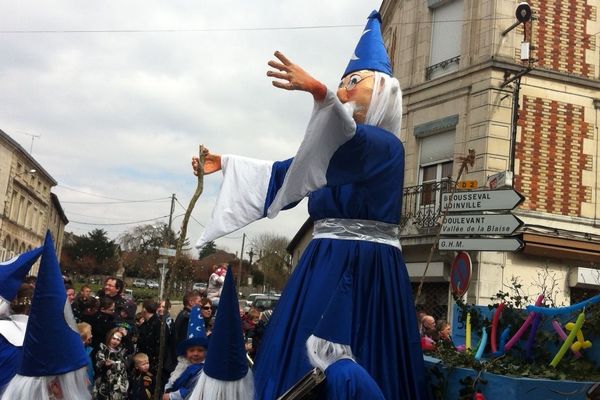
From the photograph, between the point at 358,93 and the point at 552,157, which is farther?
the point at 552,157

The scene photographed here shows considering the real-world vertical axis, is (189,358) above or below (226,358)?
below

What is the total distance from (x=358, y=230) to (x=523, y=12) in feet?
32.4

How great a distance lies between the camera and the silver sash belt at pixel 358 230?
276cm

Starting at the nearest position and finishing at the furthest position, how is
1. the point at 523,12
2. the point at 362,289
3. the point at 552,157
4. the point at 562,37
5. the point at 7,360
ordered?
the point at 362,289, the point at 7,360, the point at 523,12, the point at 552,157, the point at 562,37

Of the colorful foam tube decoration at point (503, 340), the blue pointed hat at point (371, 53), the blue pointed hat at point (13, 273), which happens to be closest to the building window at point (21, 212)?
the blue pointed hat at point (13, 273)

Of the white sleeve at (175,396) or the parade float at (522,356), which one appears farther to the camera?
the white sleeve at (175,396)

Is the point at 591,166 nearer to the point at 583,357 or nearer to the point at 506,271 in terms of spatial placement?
the point at 506,271

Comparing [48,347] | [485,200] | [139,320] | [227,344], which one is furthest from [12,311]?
[485,200]

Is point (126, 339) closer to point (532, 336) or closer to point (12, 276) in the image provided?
point (12, 276)

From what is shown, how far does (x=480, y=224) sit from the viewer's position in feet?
24.6

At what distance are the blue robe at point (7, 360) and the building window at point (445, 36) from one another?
36.5 ft

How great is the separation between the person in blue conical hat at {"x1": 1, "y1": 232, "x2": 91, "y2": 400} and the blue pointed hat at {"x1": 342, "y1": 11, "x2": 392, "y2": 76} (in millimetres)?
1706

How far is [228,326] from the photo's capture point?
229 cm

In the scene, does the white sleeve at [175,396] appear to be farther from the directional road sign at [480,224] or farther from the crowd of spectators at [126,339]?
the directional road sign at [480,224]
